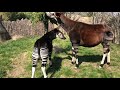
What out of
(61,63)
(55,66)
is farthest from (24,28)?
(55,66)

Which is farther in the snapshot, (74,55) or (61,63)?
(61,63)

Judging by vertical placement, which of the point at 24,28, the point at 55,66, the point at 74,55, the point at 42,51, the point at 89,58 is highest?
the point at 24,28

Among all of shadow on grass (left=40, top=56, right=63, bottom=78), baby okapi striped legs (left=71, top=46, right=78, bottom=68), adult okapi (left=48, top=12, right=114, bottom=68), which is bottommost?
shadow on grass (left=40, top=56, right=63, bottom=78)

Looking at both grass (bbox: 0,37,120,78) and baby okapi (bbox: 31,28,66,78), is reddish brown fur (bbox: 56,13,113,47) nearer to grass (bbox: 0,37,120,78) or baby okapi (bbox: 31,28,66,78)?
baby okapi (bbox: 31,28,66,78)

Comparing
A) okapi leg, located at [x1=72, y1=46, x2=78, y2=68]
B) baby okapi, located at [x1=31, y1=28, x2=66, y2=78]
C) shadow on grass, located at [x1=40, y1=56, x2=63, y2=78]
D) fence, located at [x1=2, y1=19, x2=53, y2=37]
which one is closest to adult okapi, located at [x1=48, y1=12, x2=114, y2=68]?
okapi leg, located at [x1=72, y1=46, x2=78, y2=68]

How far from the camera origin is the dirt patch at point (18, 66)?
42.9ft

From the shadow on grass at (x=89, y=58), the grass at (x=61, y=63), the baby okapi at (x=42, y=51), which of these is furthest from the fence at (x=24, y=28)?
the baby okapi at (x=42, y=51)

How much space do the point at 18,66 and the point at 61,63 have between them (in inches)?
80.0

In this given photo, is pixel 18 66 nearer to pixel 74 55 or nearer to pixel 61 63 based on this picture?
pixel 61 63

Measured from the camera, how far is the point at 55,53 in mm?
15164

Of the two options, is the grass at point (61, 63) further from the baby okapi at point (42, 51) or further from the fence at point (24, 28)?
the fence at point (24, 28)

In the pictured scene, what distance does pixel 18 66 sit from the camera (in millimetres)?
13875

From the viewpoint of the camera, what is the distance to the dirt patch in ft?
42.9
